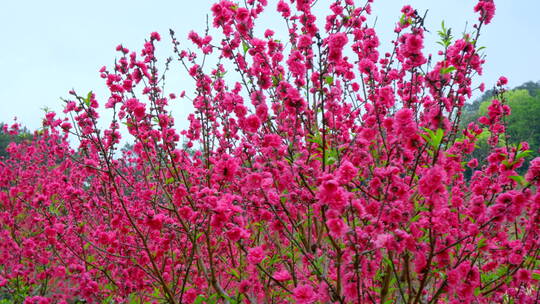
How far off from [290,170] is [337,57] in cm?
125

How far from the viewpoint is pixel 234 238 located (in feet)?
9.70

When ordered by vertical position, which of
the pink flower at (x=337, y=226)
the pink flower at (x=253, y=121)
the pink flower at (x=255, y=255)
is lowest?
the pink flower at (x=255, y=255)

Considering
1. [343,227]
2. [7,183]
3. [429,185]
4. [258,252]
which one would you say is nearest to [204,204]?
[258,252]

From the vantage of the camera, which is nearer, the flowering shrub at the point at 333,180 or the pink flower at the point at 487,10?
the flowering shrub at the point at 333,180

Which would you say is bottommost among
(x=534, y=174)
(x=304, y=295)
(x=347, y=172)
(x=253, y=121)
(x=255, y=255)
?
(x=304, y=295)

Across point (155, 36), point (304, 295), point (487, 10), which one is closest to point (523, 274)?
point (304, 295)

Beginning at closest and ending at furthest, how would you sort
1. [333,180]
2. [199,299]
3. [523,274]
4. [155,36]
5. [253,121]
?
[333,180] → [523,274] → [253,121] → [199,299] → [155,36]

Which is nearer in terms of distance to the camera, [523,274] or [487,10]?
[523,274]

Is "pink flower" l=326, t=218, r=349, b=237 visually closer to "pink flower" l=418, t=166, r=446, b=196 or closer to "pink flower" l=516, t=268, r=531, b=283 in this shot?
"pink flower" l=418, t=166, r=446, b=196

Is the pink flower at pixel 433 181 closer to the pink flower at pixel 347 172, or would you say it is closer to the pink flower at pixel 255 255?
the pink flower at pixel 347 172

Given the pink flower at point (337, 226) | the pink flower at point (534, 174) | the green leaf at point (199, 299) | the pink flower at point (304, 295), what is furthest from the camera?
the green leaf at point (199, 299)

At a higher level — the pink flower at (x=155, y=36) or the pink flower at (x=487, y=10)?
the pink flower at (x=155, y=36)

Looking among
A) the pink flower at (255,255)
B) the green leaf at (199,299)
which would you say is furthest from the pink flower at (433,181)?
the green leaf at (199,299)

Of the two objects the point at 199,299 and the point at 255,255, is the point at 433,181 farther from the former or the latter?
the point at 199,299
